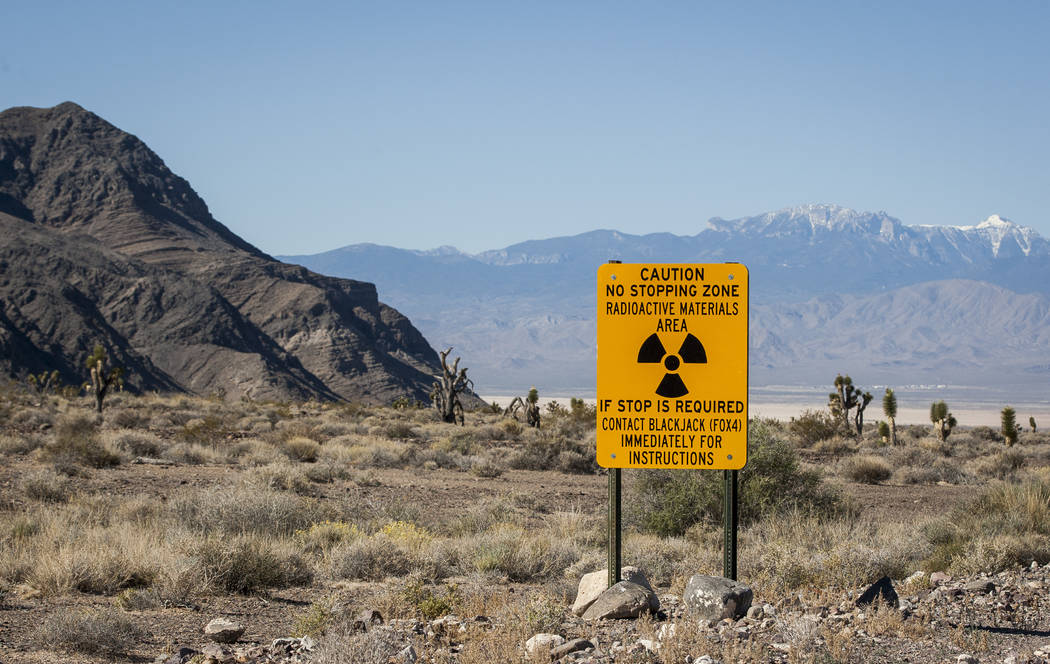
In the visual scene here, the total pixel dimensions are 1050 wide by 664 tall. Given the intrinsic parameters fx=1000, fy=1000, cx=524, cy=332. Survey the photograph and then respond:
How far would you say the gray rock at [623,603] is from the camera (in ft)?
Result: 24.8

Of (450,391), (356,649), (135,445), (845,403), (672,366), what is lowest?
(135,445)

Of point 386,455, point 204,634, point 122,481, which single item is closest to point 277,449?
point 386,455

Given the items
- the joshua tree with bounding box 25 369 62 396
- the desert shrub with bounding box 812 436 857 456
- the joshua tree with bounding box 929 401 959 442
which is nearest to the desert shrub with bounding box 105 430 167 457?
the desert shrub with bounding box 812 436 857 456

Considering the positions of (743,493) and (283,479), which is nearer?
(743,493)

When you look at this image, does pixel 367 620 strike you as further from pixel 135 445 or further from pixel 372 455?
pixel 135 445

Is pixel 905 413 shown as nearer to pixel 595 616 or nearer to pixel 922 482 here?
pixel 922 482

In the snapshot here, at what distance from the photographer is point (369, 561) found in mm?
10195

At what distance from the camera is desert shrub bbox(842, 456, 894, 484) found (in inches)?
861

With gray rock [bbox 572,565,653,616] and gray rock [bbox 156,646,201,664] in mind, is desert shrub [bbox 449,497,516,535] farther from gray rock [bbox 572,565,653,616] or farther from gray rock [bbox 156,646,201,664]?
gray rock [bbox 156,646,201,664]

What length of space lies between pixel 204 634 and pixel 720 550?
18.5 feet

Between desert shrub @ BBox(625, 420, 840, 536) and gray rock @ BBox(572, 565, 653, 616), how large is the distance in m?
4.74

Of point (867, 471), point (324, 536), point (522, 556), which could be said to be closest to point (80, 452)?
→ point (324, 536)

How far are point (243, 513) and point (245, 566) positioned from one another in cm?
232

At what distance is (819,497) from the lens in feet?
46.9
